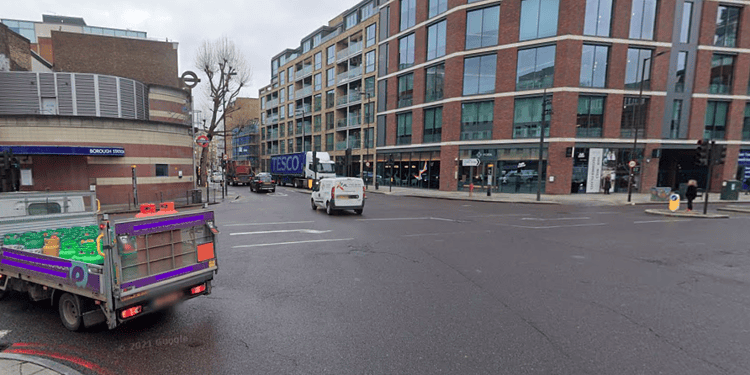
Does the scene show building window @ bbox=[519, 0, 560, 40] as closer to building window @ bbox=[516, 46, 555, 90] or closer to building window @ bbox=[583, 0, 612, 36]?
building window @ bbox=[516, 46, 555, 90]

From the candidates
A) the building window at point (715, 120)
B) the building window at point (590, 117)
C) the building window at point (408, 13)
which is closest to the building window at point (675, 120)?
the building window at point (715, 120)

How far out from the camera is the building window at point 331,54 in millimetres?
48125

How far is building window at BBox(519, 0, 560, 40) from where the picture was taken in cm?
2672

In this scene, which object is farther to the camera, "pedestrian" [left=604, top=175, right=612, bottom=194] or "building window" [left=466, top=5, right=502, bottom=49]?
"building window" [left=466, top=5, right=502, bottom=49]

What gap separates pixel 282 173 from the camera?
132 feet

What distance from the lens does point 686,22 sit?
91.5 feet

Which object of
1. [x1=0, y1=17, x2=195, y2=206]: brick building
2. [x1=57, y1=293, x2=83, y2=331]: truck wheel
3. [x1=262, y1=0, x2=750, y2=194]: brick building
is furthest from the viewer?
[x1=262, y1=0, x2=750, y2=194]: brick building

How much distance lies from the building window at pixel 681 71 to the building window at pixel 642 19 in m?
3.18

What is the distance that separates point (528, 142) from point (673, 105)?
13.2 metres

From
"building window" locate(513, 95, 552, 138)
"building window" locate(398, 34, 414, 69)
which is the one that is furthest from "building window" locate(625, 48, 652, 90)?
"building window" locate(398, 34, 414, 69)

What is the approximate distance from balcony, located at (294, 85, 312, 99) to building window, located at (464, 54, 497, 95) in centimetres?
3044

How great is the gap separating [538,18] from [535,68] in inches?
158

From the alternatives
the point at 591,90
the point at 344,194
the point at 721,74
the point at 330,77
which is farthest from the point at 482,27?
the point at 330,77

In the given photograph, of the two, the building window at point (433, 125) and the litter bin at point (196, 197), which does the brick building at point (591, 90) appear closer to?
the building window at point (433, 125)
